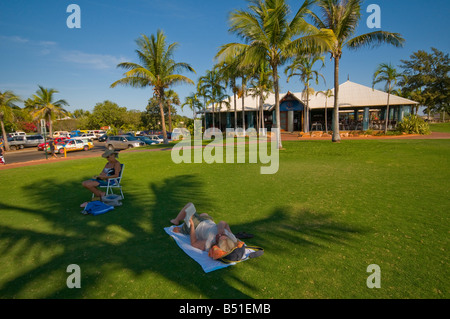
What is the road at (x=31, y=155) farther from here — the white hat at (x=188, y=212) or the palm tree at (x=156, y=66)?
the white hat at (x=188, y=212)

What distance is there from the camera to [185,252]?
13.5ft

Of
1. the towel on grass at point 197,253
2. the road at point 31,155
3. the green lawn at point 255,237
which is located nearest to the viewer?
the green lawn at point 255,237

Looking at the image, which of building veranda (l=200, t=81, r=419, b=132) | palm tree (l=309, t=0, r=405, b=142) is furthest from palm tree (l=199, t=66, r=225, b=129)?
palm tree (l=309, t=0, r=405, b=142)

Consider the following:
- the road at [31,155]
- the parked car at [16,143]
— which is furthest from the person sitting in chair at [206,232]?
the parked car at [16,143]

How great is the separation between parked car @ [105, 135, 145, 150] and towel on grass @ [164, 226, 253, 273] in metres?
24.2

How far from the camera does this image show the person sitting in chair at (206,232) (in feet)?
12.7

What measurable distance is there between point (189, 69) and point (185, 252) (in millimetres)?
21776

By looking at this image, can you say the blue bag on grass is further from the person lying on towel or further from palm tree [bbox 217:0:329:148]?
palm tree [bbox 217:0:329:148]

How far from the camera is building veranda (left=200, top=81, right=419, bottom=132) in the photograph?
28877mm

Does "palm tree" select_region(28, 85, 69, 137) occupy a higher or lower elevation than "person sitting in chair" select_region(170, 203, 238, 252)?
higher

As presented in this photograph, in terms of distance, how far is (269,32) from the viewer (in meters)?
14.3

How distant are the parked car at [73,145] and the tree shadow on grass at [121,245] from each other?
65.2 ft

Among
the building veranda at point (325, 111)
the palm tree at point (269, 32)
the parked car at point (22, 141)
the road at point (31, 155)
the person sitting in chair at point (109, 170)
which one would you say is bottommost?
the road at point (31, 155)
